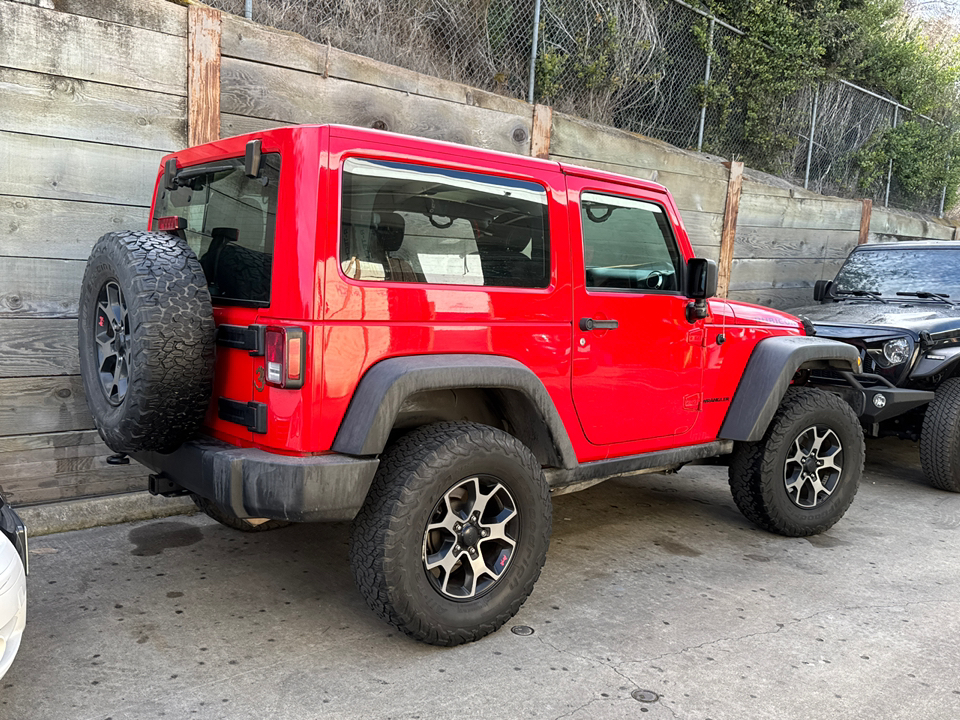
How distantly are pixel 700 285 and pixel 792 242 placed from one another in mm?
5269

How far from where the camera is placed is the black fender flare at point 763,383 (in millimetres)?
4246

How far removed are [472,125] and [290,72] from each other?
149cm

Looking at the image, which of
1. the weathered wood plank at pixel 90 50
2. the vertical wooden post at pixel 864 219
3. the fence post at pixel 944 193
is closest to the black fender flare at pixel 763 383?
the weathered wood plank at pixel 90 50

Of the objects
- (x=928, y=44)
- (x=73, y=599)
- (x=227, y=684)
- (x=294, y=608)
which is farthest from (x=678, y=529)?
(x=928, y=44)

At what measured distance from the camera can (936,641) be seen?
335 centimetres

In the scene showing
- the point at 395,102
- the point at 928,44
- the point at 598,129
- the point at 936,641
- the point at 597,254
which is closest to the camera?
the point at 936,641

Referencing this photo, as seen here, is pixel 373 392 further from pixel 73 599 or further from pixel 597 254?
pixel 73 599

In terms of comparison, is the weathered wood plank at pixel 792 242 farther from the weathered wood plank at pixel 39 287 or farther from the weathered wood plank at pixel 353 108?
the weathered wood plank at pixel 39 287

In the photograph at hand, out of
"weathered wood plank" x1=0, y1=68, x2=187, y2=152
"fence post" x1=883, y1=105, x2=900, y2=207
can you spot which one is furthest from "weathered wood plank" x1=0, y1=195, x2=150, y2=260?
"fence post" x1=883, y1=105, x2=900, y2=207

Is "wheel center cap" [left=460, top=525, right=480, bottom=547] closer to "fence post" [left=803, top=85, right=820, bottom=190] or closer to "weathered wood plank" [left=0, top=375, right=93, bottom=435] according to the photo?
"weathered wood plank" [left=0, top=375, right=93, bottom=435]

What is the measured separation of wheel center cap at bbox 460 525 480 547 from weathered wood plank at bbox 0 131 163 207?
270 centimetres

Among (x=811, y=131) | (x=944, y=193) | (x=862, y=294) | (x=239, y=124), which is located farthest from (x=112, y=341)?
(x=944, y=193)

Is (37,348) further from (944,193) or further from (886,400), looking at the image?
(944,193)

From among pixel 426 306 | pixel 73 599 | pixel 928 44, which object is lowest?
pixel 73 599
